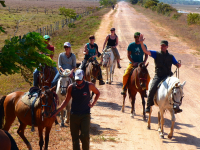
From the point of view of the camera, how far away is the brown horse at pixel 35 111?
6.66m

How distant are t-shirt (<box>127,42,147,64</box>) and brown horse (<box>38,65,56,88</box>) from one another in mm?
3142

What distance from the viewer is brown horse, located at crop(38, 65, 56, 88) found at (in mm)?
9812

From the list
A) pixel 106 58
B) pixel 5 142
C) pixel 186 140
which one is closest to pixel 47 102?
pixel 5 142

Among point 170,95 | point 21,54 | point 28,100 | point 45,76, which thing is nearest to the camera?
point 21,54

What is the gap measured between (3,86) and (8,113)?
25.0ft

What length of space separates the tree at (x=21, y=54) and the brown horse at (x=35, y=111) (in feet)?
5.39

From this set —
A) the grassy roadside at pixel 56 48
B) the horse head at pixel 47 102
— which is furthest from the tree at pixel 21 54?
the grassy roadside at pixel 56 48

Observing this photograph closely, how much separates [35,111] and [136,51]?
4.87 meters

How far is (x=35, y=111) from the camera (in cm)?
716

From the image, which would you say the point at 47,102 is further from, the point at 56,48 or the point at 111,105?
the point at 56,48

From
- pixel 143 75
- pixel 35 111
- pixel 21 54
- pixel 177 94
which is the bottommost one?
pixel 35 111

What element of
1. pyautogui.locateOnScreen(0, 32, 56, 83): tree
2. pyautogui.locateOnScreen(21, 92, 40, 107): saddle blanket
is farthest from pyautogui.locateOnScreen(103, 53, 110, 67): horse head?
pyautogui.locateOnScreen(0, 32, 56, 83): tree

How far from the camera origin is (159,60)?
28.3 feet

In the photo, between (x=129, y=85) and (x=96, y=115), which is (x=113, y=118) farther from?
(x=129, y=85)
